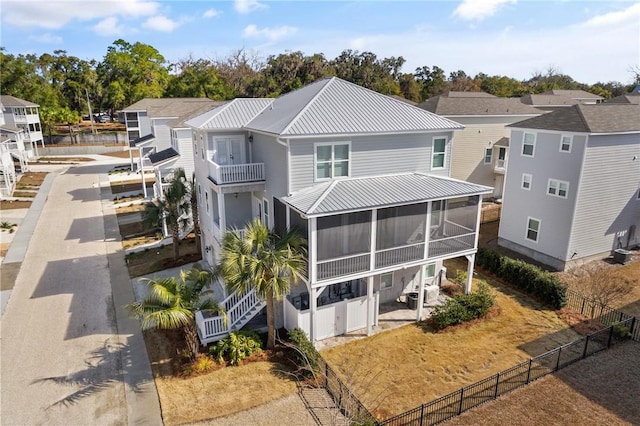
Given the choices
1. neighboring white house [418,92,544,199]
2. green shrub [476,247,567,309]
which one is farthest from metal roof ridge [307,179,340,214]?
neighboring white house [418,92,544,199]

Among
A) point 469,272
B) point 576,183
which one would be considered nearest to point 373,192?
point 469,272

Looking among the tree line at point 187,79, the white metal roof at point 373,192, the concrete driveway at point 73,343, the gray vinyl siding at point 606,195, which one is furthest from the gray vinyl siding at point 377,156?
the tree line at point 187,79

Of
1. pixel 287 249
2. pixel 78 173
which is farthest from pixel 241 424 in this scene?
pixel 78 173

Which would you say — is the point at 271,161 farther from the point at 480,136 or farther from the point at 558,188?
the point at 480,136

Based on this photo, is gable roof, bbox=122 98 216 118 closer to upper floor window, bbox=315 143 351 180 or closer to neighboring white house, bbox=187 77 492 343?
neighboring white house, bbox=187 77 492 343

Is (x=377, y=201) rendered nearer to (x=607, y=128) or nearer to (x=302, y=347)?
(x=302, y=347)

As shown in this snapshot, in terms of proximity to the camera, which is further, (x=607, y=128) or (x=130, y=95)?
(x=130, y=95)
